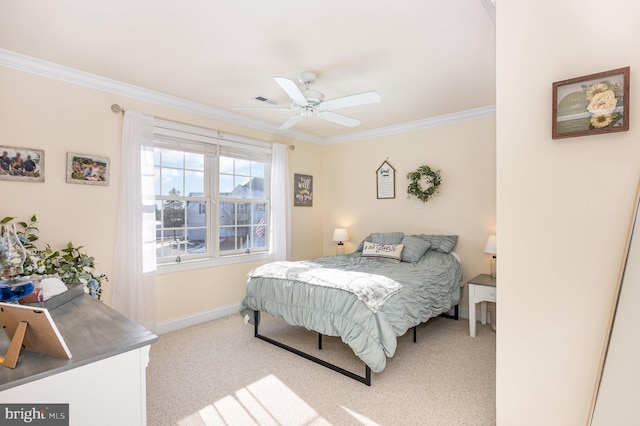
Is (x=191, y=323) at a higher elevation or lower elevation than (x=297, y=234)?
lower

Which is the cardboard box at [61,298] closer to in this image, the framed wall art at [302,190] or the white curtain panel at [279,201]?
the white curtain panel at [279,201]

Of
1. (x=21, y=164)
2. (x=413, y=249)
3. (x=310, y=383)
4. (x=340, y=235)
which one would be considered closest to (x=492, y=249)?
(x=413, y=249)

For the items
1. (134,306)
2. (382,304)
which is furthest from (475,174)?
(134,306)

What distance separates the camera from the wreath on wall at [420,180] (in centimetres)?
432

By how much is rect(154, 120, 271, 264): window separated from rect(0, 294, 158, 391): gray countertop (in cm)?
218

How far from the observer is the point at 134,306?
3.24m

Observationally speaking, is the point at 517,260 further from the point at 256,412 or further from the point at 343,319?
the point at 256,412

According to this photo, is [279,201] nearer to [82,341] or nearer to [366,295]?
[366,295]

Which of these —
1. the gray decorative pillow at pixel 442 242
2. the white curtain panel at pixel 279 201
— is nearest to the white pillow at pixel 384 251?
the gray decorative pillow at pixel 442 242

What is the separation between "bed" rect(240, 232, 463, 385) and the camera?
2.46 metres

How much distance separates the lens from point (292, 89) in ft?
8.21

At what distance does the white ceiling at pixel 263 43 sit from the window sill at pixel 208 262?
1.84 m

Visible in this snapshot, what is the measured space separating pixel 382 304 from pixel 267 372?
3.60 feet

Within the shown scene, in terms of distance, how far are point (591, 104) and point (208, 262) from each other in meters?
3.72
